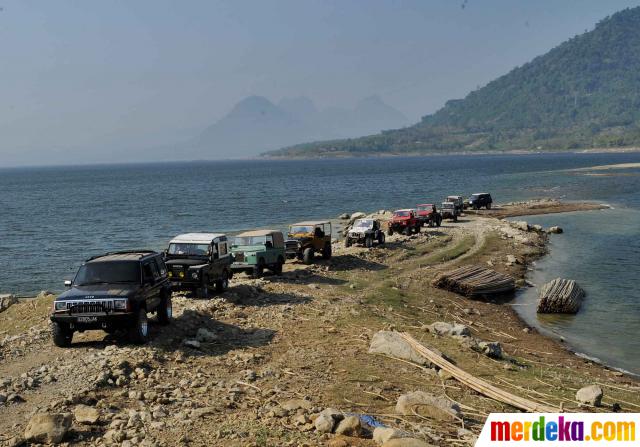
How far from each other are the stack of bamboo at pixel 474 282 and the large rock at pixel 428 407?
18.7 meters

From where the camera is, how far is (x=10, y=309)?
27.0 m

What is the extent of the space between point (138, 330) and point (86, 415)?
15.7 ft

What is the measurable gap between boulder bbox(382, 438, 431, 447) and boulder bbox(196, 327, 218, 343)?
8.51m

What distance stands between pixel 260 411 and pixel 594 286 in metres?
27.7

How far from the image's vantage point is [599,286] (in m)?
35.1

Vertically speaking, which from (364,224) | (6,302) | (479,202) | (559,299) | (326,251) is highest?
(364,224)

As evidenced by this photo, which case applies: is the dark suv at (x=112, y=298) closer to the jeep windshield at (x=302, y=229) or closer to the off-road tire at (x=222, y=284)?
the off-road tire at (x=222, y=284)

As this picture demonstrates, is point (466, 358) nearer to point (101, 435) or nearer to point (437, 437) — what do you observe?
point (437, 437)

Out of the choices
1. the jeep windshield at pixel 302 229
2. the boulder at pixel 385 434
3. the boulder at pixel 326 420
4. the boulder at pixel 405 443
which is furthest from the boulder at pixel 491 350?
the jeep windshield at pixel 302 229

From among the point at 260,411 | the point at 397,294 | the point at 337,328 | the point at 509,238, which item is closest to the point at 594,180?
the point at 509,238

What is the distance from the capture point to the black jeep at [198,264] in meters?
23.3

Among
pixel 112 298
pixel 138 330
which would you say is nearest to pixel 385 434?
pixel 138 330

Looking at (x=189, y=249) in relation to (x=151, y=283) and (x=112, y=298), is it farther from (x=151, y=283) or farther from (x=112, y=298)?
(x=112, y=298)

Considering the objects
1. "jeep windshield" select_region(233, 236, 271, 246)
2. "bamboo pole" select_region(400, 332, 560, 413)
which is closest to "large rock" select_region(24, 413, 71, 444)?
"bamboo pole" select_region(400, 332, 560, 413)
